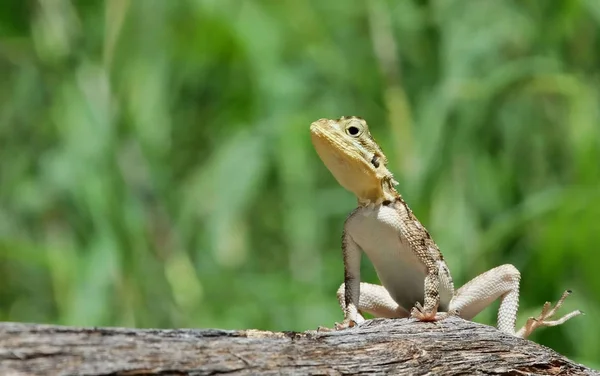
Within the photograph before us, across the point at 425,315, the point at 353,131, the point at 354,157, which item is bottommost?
the point at 425,315

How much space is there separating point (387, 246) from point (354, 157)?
0.47 metres

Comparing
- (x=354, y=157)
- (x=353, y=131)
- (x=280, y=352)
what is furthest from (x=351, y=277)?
(x=280, y=352)

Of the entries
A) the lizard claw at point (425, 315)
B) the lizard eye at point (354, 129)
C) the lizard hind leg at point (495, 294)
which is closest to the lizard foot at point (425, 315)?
the lizard claw at point (425, 315)

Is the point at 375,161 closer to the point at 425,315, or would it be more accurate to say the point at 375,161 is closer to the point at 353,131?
the point at 353,131

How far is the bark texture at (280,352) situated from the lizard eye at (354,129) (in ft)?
3.51

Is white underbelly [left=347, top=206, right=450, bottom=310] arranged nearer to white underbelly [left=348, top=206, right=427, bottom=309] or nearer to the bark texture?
white underbelly [left=348, top=206, right=427, bottom=309]

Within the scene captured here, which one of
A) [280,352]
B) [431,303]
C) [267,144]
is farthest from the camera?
[267,144]

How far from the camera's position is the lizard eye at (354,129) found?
4.47 meters

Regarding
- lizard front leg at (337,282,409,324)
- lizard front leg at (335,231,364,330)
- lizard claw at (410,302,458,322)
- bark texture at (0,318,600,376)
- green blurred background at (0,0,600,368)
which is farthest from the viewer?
green blurred background at (0,0,600,368)

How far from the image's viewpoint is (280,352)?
9.64 ft

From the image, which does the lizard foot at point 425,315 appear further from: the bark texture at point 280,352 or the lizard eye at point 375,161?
the lizard eye at point 375,161

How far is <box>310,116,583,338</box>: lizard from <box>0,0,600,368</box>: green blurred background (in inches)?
57.6

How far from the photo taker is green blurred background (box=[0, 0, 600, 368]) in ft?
20.1

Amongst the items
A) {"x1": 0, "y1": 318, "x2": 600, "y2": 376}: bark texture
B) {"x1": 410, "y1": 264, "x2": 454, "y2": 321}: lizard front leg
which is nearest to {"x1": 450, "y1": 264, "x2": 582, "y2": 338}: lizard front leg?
{"x1": 410, "y1": 264, "x2": 454, "y2": 321}: lizard front leg
